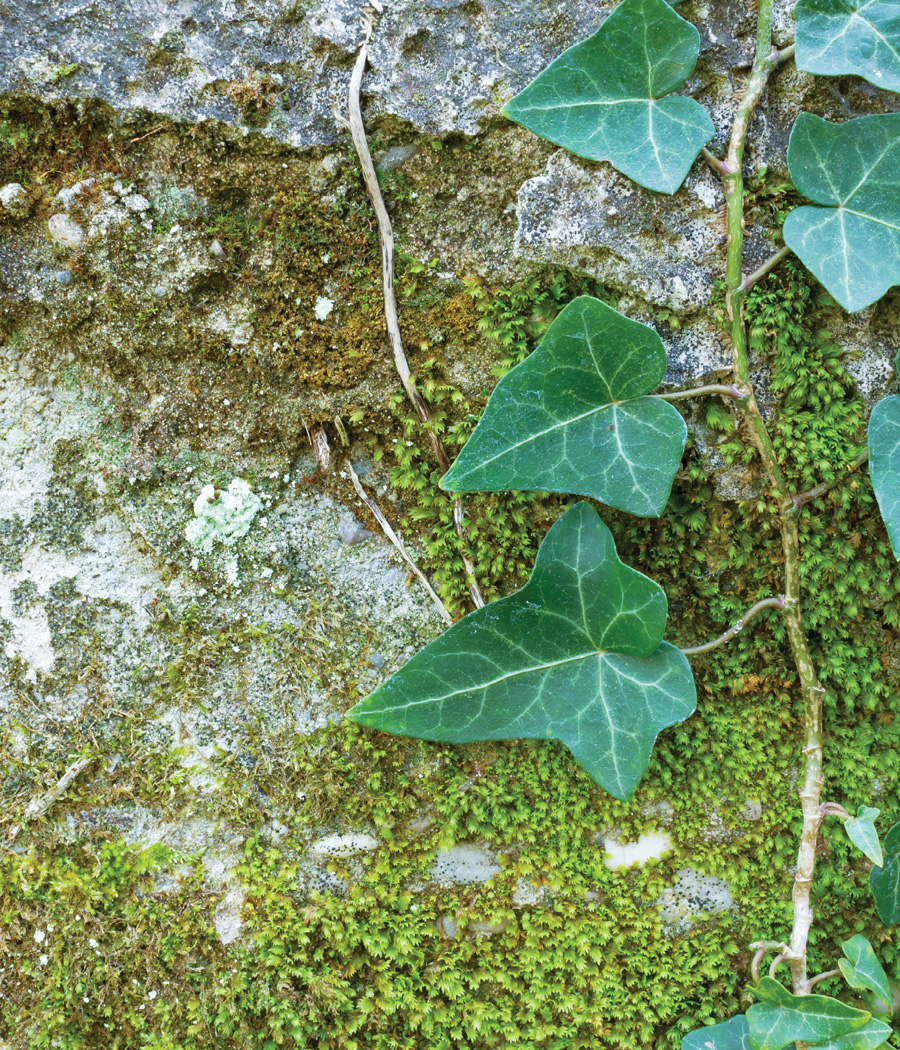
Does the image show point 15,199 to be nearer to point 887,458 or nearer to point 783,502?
point 783,502

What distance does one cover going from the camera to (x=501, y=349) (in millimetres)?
1384

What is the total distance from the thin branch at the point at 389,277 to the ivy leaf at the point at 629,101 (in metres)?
0.28

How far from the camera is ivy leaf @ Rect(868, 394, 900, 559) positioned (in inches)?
48.3

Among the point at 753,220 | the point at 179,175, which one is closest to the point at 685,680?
the point at 753,220

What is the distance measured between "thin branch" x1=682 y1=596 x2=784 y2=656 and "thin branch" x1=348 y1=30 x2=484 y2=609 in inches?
16.5

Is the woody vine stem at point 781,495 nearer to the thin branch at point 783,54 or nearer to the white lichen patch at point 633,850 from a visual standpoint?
the thin branch at point 783,54

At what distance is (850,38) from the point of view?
4.02 feet

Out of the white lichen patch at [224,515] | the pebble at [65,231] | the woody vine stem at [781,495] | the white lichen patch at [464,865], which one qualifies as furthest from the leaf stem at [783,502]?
the pebble at [65,231]

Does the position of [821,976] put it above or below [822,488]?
below

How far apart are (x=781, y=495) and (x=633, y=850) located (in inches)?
30.0

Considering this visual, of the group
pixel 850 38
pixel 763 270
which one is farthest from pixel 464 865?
pixel 850 38

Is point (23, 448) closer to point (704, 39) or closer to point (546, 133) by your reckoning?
point (546, 133)

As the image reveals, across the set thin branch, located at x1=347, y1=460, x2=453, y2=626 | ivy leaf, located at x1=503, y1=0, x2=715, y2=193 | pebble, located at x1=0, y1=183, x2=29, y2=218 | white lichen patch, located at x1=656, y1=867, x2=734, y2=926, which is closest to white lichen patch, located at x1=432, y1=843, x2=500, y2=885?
white lichen patch, located at x1=656, y1=867, x2=734, y2=926

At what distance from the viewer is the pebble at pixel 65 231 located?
4.44ft
